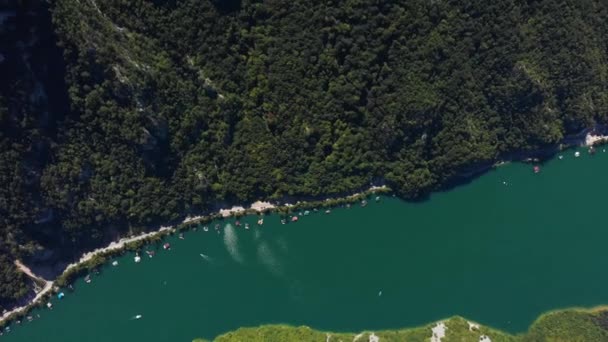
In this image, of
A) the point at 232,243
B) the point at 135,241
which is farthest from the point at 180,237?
the point at 232,243

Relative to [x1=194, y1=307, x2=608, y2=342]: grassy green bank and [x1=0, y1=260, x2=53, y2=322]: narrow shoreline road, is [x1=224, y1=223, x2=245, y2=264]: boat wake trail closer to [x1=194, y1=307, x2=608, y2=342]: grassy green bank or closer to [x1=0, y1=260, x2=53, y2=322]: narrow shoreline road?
[x1=194, y1=307, x2=608, y2=342]: grassy green bank

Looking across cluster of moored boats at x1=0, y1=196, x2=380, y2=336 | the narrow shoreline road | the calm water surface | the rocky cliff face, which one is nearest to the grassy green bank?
the calm water surface

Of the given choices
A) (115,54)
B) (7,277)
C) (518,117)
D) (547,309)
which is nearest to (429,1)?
(518,117)

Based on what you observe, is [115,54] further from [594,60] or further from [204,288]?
[594,60]

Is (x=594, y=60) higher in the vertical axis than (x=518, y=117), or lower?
higher

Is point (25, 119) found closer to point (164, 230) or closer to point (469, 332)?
point (164, 230)

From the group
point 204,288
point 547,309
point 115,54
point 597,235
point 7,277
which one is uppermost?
point 115,54
